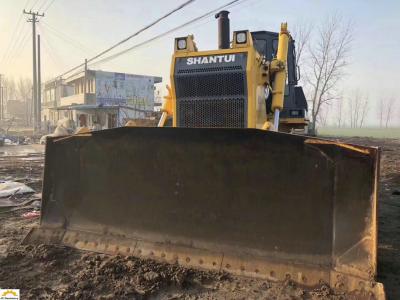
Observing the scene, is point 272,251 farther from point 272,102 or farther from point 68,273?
point 272,102

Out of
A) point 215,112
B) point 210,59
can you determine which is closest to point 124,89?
point 210,59

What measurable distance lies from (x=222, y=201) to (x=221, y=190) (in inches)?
4.1

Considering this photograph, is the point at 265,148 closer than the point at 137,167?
Yes

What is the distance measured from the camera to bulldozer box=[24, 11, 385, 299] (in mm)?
3166

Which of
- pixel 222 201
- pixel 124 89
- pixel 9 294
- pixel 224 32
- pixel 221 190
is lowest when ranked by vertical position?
A: pixel 9 294

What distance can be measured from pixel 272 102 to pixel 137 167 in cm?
242

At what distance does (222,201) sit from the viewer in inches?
143

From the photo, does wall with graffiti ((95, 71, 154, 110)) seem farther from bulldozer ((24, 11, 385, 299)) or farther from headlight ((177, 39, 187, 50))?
bulldozer ((24, 11, 385, 299))

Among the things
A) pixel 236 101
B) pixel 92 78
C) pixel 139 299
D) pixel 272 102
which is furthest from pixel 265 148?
pixel 92 78

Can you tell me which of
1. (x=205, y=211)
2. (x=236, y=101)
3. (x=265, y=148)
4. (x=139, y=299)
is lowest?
(x=139, y=299)

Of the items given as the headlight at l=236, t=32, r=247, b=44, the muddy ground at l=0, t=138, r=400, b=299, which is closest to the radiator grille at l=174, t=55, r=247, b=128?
the headlight at l=236, t=32, r=247, b=44

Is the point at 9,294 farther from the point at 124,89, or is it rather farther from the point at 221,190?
the point at 124,89

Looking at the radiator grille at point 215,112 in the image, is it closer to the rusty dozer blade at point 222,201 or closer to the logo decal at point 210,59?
the logo decal at point 210,59

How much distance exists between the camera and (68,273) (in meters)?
3.69
